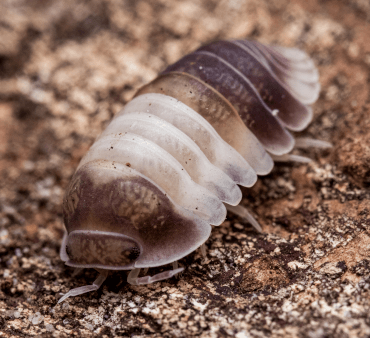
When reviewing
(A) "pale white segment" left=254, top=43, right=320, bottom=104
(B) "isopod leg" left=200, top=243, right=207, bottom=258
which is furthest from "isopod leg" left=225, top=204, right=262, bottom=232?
(A) "pale white segment" left=254, top=43, right=320, bottom=104

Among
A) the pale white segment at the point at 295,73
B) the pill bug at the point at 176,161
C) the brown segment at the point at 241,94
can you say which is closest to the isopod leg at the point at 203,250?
the pill bug at the point at 176,161

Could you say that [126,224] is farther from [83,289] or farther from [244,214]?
[244,214]

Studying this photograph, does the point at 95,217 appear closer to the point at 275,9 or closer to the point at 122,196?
the point at 122,196

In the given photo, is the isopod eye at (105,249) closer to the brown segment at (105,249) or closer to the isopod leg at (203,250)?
the brown segment at (105,249)

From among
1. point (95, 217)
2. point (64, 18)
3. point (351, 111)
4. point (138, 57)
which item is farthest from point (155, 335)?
point (64, 18)

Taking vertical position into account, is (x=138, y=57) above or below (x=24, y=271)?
above

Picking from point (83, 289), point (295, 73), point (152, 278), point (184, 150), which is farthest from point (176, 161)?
point (295, 73)
